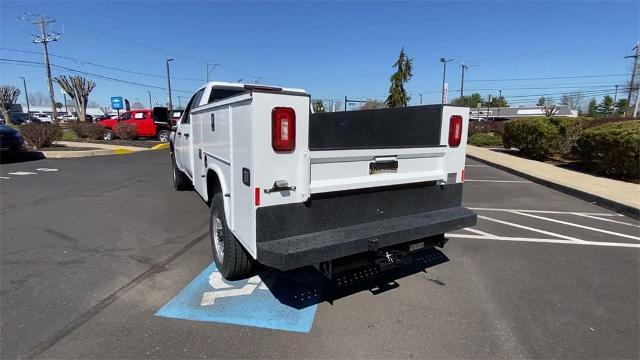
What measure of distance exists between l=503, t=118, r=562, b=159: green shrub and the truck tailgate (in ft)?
40.0

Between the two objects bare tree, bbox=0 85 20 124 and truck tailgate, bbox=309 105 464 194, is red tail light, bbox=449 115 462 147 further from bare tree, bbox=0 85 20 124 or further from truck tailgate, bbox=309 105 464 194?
bare tree, bbox=0 85 20 124

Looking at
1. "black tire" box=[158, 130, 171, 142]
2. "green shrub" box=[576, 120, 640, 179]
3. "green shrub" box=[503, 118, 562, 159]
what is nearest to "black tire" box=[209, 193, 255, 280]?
"green shrub" box=[576, 120, 640, 179]

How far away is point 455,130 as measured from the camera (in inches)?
143

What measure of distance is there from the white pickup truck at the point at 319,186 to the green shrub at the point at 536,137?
12.3 meters

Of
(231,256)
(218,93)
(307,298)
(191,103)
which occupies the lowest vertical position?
(307,298)

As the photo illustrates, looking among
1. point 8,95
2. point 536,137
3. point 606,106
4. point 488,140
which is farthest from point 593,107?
Result: point 8,95

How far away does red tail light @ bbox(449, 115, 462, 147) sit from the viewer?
11.8ft

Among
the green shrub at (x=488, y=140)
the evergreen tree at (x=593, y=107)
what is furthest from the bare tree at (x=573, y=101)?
the green shrub at (x=488, y=140)

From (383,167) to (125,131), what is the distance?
68.9 ft

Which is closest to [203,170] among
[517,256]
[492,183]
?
[517,256]

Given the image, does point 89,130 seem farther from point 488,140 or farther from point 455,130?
point 488,140

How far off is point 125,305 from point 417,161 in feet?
9.95

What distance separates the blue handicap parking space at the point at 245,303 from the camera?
3.00m

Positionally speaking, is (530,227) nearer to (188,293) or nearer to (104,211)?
(188,293)
